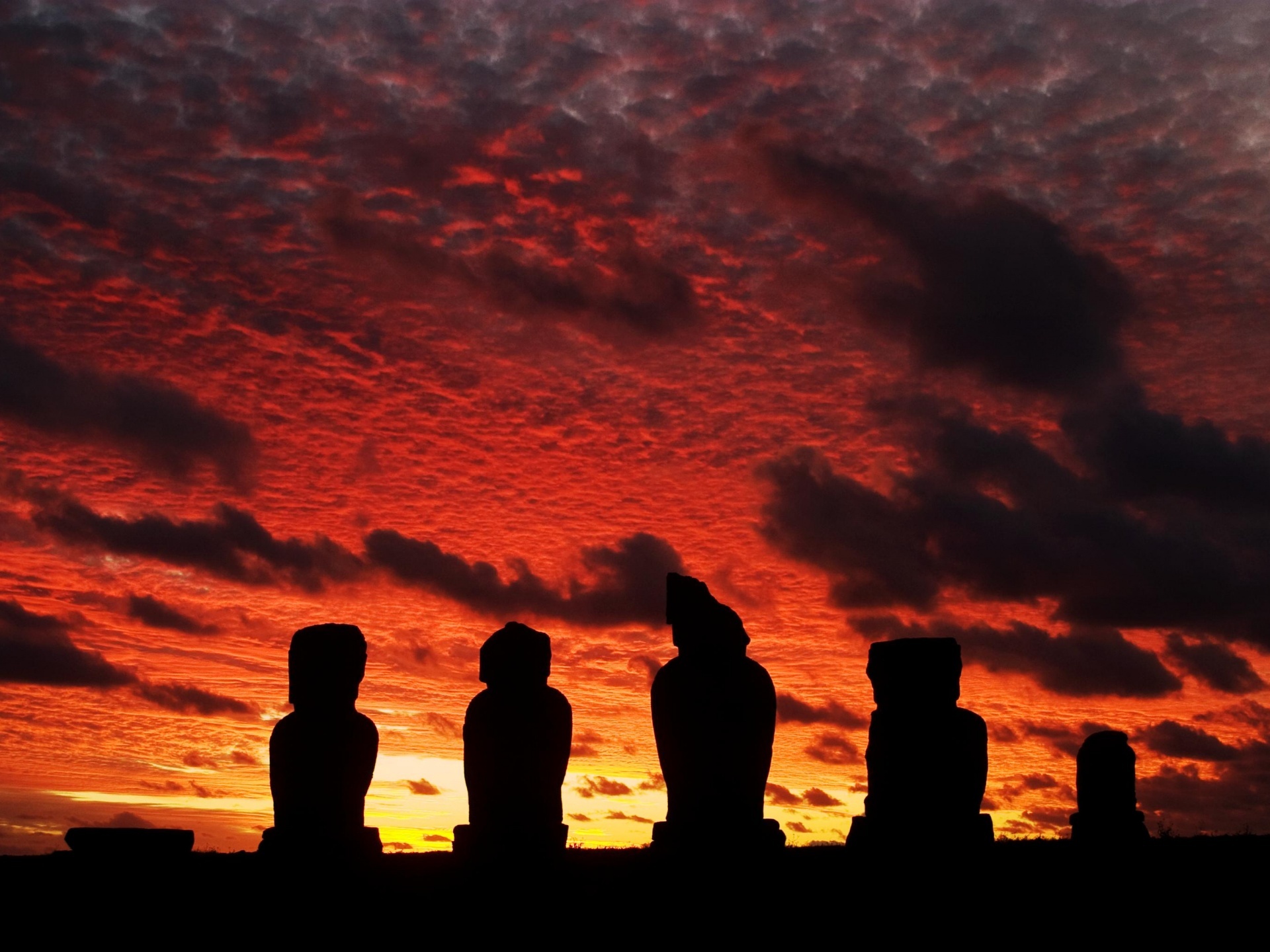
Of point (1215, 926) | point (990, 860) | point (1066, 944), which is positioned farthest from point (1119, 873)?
point (1066, 944)

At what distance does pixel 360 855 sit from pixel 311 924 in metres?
3.19

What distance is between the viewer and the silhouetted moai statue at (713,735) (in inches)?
669

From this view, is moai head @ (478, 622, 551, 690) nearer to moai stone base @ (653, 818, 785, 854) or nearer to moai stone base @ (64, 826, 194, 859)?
moai stone base @ (653, 818, 785, 854)

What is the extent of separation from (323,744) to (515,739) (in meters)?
2.97

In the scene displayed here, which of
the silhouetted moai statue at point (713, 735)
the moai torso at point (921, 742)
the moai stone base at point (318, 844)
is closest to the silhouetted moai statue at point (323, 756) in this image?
the moai stone base at point (318, 844)

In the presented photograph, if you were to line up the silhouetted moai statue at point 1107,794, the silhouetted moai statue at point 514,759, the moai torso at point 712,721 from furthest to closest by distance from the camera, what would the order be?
the silhouetted moai statue at point 1107,794 < the silhouetted moai statue at point 514,759 < the moai torso at point 712,721

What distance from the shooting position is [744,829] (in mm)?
16891

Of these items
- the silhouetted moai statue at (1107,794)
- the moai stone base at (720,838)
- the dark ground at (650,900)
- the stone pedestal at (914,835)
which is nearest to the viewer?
the dark ground at (650,900)

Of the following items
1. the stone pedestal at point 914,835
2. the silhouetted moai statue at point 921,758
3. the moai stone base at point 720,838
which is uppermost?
the silhouetted moai statue at point 921,758

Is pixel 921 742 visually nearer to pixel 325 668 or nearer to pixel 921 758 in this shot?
pixel 921 758

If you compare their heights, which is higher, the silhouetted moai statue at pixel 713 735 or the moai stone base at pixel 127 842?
the silhouetted moai statue at pixel 713 735

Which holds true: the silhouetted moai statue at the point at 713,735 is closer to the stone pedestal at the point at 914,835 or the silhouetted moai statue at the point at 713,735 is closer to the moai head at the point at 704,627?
the moai head at the point at 704,627

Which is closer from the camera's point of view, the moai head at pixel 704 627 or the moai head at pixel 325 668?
the moai head at pixel 704 627

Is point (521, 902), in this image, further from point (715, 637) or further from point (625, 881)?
point (715, 637)
